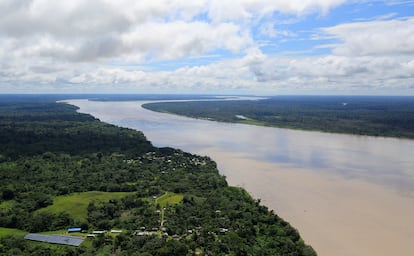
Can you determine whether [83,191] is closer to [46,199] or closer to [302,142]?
[46,199]

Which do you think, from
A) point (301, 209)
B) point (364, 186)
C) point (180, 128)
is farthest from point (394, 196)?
point (180, 128)

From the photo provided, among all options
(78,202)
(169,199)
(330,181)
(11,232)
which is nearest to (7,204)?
(78,202)

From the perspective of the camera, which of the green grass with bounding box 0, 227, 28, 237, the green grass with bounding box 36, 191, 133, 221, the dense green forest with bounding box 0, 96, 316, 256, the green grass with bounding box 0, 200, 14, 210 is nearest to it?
the dense green forest with bounding box 0, 96, 316, 256

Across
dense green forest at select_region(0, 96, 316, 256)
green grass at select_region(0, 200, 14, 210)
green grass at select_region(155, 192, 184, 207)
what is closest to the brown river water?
dense green forest at select_region(0, 96, 316, 256)

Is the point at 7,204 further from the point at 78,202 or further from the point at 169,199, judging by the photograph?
the point at 169,199

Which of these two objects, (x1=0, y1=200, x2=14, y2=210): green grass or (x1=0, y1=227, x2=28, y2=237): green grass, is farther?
(x1=0, y1=200, x2=14, y2=210): green grass

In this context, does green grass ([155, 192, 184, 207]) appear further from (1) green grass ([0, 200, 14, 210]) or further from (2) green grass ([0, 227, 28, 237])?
(1) green grass ([0, 200, 14, 210])
